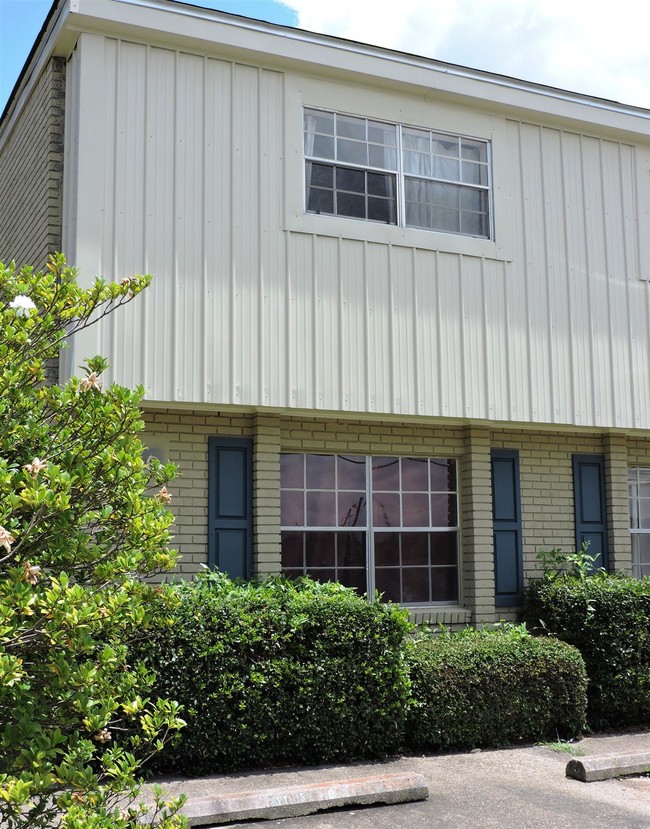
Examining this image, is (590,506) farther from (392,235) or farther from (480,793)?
(480,793)

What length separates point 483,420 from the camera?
9812mm

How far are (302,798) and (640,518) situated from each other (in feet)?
21.7

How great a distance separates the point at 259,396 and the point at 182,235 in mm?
1666

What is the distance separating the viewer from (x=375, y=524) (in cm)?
981

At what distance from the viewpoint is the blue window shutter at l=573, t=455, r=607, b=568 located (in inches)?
420

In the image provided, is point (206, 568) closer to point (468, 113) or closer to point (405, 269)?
point (405, 269)

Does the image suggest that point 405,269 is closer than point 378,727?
No

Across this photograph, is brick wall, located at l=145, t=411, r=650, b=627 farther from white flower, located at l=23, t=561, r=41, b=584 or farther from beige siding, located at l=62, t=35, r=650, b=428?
white flower, located at l=23, t=561, r=41, b=584

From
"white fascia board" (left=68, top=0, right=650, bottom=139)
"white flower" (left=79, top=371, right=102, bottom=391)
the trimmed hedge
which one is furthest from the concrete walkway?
"white fascia board" (left=68, top=0, right=650, bottom=139)

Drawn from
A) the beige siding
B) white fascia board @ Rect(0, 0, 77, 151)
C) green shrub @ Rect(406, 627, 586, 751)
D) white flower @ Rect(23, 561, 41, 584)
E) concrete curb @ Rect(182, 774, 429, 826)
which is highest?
white fascia board @ Rect(0, 0, 77, 151)

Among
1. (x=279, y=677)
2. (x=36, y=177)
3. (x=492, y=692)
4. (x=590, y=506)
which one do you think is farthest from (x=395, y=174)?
(x=279, y=677)

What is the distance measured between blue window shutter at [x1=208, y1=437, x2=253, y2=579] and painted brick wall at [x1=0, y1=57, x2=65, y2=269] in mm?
2524

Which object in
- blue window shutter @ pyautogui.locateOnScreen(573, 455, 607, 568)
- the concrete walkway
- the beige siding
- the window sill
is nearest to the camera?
the concrete walkway

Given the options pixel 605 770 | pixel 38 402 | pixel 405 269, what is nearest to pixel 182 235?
pixel 405 269
